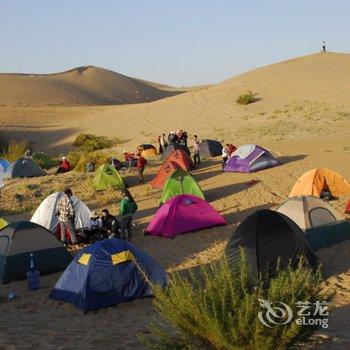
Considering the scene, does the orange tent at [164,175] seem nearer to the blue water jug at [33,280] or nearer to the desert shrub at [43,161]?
the blue water jug at [33,280]

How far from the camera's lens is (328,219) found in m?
12.7

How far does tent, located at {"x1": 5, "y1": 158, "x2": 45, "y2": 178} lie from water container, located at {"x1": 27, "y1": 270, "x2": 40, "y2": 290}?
15.5 metres

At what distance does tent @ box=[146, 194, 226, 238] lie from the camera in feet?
47.1

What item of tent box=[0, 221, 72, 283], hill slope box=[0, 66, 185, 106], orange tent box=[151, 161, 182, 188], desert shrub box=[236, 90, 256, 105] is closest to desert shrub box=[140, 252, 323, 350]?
tent box=[0, 221, 72, 283]

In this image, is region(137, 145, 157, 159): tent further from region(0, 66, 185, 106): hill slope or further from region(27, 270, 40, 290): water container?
region(0, 66, 185, 106): hill slope

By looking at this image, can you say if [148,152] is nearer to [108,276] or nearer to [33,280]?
[33,280]

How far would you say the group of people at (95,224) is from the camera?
45.6 feet

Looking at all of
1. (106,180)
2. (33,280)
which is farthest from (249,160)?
(33,280)

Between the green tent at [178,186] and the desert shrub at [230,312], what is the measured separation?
10.6 meters

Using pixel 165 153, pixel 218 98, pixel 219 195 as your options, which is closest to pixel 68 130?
pixel 218 98

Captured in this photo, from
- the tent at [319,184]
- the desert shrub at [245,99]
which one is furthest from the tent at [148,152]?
the desert shrub at [245,99]

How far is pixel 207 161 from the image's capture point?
2577 centimetres

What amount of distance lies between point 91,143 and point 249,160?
16394 millimetres

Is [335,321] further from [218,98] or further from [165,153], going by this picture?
[218,98]
